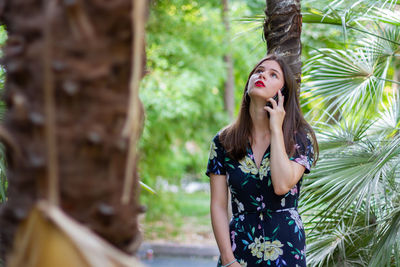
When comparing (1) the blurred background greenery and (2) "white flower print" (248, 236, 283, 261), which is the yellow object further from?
(2) "white flower print" (248, 236, 283, 261)

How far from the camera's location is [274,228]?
8.23ft

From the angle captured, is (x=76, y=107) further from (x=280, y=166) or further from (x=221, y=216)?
(x=221, y=216)

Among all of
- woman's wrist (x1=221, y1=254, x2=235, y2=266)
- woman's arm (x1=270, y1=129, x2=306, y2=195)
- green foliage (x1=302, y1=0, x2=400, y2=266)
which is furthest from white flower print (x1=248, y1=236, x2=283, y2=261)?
green foliage (x1=302, y1=0, x2=400, y2=266)

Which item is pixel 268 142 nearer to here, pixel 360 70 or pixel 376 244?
pixel 376 244

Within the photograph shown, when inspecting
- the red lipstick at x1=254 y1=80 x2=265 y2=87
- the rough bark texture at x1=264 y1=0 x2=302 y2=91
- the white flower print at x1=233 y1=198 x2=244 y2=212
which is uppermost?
the rough bark texture at x1=264 y1=0 x2=302 y2=91

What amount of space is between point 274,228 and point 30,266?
1722 millimetres

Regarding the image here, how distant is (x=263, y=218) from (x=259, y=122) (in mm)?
522

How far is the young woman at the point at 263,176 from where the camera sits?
8.17 feet

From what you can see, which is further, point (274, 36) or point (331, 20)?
point (331, 20)

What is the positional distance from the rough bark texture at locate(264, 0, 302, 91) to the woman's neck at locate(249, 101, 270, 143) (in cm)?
62

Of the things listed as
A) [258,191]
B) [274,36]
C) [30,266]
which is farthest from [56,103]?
[274,36]

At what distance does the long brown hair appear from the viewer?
2621 millimetres

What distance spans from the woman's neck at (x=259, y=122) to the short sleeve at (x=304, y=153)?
172 mm

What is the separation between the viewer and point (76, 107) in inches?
38.9
